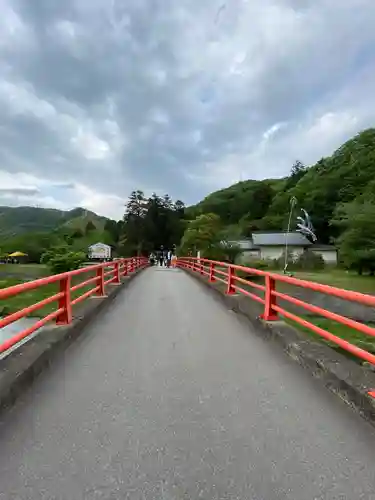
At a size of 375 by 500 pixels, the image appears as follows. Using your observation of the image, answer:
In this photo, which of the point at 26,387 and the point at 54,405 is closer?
the point at 54,405

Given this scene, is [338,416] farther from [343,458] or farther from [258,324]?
[258,324]

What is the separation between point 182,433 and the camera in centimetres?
300

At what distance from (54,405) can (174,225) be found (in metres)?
85.7

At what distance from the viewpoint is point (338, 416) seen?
10.9 ft

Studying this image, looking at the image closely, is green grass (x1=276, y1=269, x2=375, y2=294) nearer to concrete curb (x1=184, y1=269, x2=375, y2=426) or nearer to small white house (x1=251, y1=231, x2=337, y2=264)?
concrete curb (x1=184, y1=269, x2=375, y2=426)

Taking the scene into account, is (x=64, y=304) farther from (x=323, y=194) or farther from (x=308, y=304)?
(x=323, y=194)

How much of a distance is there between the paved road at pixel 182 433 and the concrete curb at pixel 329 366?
0.10 metres

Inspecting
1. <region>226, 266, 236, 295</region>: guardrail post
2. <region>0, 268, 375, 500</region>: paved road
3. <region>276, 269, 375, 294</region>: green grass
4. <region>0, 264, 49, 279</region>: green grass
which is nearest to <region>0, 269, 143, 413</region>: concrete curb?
<region>0, 268, 375, 500</region>: paved road

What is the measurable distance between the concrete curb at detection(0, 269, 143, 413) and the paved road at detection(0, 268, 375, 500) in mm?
114

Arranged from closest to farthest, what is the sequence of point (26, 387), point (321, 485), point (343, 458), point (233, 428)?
point (321, 485) → point (343, 458) → point (233, 428) → point (26, 387)

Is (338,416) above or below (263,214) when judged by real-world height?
below

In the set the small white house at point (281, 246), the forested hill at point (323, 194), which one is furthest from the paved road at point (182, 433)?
the small white house at point (281, 246)

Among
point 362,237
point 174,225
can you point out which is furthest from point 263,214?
point 362,237

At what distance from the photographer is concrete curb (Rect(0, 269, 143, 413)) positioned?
353 cm
